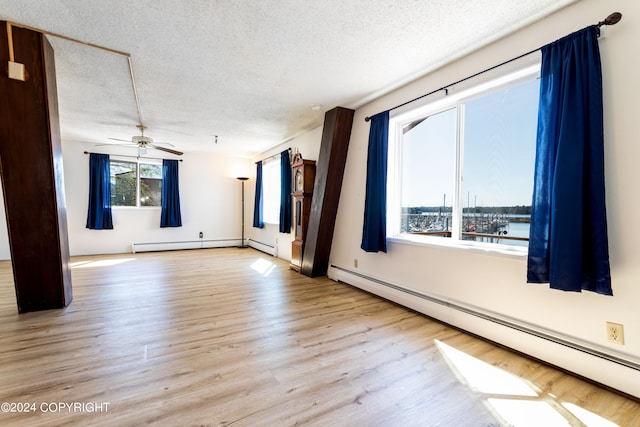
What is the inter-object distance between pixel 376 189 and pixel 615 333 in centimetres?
221

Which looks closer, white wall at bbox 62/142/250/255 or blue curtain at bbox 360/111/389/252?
blue curtain at bbox 360/111/389/252

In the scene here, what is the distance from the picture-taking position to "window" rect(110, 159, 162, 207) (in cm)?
636

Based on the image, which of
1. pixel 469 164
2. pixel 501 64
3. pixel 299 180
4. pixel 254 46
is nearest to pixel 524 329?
pixel 469 164

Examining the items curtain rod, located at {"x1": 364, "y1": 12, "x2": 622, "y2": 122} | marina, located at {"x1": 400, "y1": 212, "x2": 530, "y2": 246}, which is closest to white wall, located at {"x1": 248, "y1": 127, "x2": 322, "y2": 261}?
curtain rod, located at {"x1": 364, "y1": 12, "x2": 622, "y2": 122}

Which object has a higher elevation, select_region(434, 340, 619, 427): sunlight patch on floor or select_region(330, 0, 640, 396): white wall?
select_region(330, 0, 640, 396): white wall

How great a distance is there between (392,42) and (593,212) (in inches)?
72.6

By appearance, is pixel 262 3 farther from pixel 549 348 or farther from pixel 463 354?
pixel 549 348

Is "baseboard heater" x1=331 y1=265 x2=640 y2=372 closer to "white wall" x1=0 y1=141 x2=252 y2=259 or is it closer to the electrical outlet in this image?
the electrical outlet

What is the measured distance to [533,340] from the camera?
207 cm

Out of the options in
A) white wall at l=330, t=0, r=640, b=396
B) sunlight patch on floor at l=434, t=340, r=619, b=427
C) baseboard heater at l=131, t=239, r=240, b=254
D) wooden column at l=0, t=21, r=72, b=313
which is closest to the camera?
sunlight patch on floor at l=434, t=340, r=619, b=427

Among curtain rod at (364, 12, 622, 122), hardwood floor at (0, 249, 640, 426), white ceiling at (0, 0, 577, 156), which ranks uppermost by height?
white ceiling at (0, 0, 577, 156)

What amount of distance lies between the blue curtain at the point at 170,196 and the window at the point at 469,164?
5.36m

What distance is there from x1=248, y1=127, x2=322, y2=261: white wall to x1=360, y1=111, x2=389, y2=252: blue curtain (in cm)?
144

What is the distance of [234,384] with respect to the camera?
174cm
